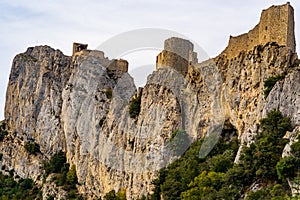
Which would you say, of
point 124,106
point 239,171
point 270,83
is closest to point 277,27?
point 270,83

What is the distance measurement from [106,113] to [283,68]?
2497 centimetres

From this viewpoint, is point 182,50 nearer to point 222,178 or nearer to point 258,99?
point 258,99

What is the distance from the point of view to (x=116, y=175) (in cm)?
5597

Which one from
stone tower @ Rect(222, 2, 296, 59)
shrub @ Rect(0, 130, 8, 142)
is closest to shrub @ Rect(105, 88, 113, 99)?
shrub @ Rect(0, 130, 8, 142)

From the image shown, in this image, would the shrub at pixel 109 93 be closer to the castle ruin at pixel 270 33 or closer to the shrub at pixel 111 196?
the shrub at pixel 111 196

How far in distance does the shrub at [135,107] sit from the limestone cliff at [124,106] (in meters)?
0.48

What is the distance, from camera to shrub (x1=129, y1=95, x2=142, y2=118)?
5706 cm

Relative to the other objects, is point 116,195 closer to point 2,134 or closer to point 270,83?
point 270,83

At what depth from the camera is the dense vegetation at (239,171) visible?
109 ft

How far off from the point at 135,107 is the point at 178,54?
666 cm

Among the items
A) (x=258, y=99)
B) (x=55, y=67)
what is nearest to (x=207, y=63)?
(x=258, y=99)

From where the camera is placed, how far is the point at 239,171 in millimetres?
36344

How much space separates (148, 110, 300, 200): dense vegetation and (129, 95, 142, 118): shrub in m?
10.6

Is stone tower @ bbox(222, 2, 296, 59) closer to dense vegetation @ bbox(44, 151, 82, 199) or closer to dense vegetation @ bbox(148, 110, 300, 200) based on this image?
dense vegetation @ bbox(148, 110, 300, 200)
